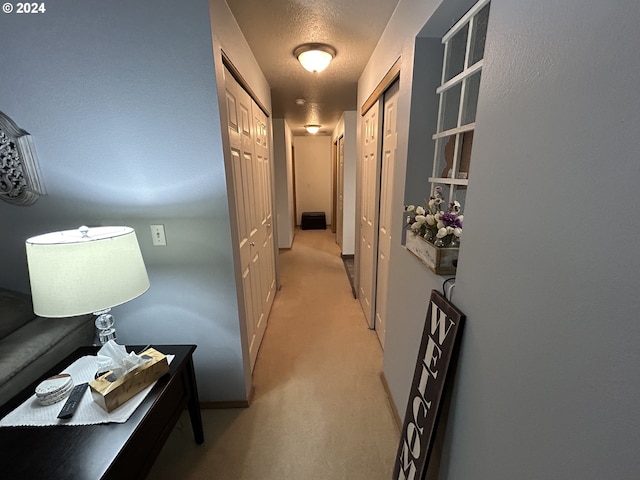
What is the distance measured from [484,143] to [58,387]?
1629 mm

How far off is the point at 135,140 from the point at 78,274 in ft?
2.38

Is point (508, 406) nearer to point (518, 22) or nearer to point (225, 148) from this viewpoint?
point (518, 22)

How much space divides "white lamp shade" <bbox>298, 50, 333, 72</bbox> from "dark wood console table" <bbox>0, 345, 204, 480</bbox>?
2125mm

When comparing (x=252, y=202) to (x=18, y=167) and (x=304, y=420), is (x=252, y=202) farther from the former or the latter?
(x=304, y=420)

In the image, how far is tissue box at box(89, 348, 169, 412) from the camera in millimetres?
909

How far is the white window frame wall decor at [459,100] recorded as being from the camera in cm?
102

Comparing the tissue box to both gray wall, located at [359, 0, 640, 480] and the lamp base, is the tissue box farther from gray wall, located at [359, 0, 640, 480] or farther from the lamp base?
gray wall, located at [359, 0, 640, 480]

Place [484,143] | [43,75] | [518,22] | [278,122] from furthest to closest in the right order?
[278,122]
[43,75]
[484,143]
[518,22]

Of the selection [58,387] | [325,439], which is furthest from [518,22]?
[325,439]

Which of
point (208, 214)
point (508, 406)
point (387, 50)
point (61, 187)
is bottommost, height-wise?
point (508, 406)

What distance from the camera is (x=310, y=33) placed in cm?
177

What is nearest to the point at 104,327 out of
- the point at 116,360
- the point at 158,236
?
the point at 116,360

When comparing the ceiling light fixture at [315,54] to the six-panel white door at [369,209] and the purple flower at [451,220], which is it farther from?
the purple flower at [451,220]

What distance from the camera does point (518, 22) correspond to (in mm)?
641
